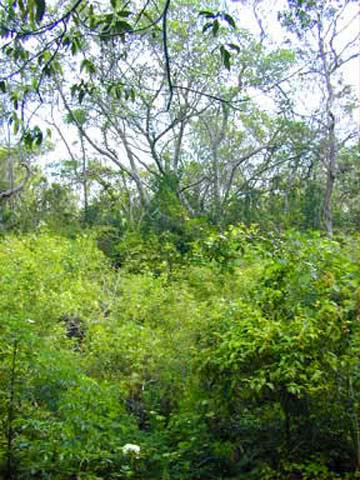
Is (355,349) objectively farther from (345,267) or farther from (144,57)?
(144,57)

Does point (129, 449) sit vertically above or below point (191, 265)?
below

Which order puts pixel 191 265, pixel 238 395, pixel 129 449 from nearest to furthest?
pixel 129 449
pixel 238 395
pixel 191 265

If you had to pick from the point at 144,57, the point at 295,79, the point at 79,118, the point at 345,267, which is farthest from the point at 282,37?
the point at 345,267

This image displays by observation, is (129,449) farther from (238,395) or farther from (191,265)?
(191,265)

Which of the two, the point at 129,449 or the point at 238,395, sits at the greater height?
the point at 238,395

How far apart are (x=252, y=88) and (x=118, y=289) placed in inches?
156

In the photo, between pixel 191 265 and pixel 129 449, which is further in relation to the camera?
pixel 191 265

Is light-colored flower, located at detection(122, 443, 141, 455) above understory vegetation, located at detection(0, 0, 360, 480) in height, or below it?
below

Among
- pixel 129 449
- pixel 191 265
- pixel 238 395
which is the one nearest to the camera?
pixel 129 449

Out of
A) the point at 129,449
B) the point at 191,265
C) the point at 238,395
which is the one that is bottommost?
the point at 129,449

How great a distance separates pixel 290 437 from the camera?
2.04 m

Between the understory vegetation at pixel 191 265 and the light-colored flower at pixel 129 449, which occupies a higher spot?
the understory vegetation at pixel 191 265

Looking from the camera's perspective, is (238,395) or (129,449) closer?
(129,449)

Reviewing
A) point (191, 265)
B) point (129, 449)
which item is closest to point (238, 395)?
point (129, 449)
